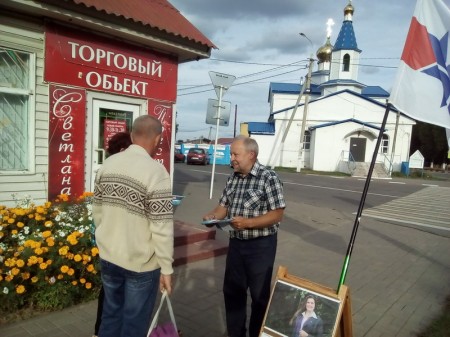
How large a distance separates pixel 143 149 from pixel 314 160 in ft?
104

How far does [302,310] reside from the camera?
2.58 metres

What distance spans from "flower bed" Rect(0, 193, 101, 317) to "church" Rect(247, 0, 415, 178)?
931 inches

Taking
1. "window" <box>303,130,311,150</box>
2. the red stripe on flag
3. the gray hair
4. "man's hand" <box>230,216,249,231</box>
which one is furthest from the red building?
"window" <box>303,130,311,150</box>

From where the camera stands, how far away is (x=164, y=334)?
8.25ft

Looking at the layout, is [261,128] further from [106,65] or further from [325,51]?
[106,65]

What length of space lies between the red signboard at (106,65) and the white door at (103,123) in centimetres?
27

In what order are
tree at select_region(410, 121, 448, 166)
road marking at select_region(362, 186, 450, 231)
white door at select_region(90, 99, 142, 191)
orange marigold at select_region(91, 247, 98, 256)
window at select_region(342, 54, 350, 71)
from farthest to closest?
1. tree at select_region(410, 121, 448, 166)
2. window at select_region(342, 54, 350, 71)
3. road marking at select_region(362, 186, 450, 231)
4. white door at select_region(90, 99, 142, 191)
5. orange marigold at select_region(91, 247, 98, 256)

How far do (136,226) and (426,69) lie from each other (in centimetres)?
246

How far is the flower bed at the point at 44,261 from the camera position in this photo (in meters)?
3.53

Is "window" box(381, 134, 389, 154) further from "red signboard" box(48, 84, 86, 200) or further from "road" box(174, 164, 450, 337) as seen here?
"red signboard" box(48, 84, 86, 200)

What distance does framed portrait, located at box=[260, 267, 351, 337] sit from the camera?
2471 millimetres

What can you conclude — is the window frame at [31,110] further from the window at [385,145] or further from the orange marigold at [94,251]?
the window at [385,145]

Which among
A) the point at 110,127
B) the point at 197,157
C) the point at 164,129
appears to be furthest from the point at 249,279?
the point at 197,157

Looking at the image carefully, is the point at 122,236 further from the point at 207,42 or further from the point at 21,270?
the point at 207,42
